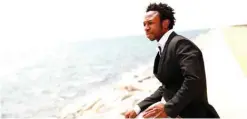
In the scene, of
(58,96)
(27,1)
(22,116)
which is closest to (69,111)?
(58,96)

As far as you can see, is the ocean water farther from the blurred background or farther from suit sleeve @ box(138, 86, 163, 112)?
suit sleeve @ box(138, 86, 163, 112)

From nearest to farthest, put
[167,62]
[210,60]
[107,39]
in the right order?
[167,62], [210,60], [107,39]

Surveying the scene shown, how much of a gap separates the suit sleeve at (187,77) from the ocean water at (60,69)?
1.49 ft

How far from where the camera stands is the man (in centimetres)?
114

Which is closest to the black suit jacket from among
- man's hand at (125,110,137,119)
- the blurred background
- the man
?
the man

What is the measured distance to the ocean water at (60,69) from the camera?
1.61 m

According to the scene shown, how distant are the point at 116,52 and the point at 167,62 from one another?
0.48m

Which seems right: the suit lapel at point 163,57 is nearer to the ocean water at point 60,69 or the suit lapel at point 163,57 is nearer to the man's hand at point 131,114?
the man's hand at point 131,114

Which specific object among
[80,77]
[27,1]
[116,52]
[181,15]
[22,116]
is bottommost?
[22,116]

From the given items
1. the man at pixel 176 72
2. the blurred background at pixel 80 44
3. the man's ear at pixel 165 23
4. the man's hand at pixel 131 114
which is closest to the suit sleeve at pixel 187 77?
the man at pixel 176 72

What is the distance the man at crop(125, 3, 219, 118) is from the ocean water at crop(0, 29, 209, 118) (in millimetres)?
337

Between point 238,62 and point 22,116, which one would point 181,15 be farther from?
point 22,116

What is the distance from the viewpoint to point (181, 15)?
1.59 metres

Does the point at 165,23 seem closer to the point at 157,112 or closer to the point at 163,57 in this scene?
the point at 163,57
